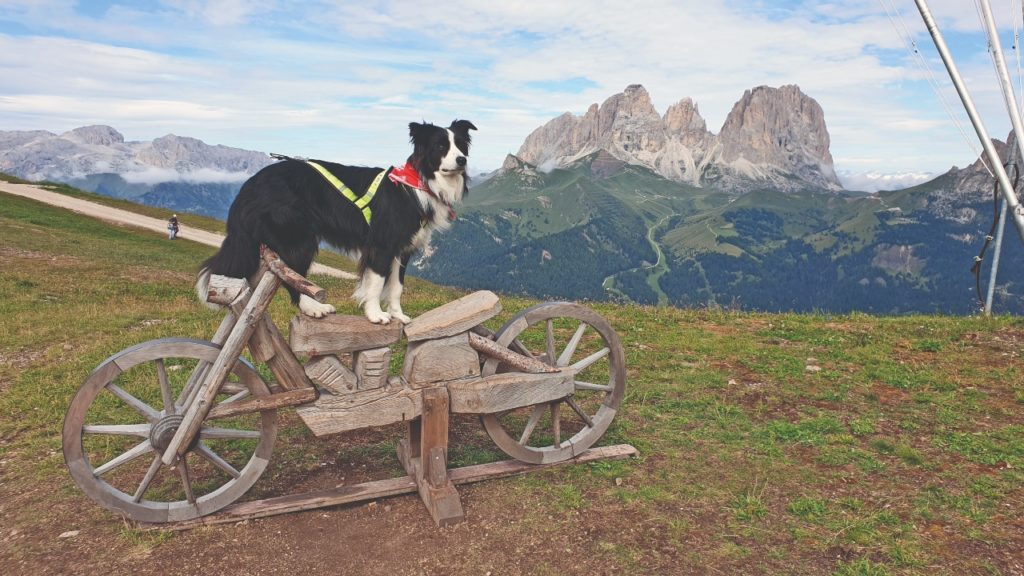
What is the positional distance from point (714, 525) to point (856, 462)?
2.55 meters

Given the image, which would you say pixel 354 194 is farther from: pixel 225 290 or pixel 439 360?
pixel 439 360

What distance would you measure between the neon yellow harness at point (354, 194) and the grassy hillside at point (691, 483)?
329cm

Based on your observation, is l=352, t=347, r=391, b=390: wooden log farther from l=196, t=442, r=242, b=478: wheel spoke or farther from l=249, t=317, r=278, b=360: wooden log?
l=196, t=442, r=242, b=478: wheel spoke

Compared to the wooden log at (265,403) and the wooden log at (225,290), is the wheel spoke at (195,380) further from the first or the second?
the wooden log at (225,290)

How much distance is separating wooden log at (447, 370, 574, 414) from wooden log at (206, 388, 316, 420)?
4.99 ft

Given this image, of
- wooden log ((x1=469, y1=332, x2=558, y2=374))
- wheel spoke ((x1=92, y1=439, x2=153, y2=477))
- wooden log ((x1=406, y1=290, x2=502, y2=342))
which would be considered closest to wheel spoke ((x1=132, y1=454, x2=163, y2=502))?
wheel spoke ((x1=92, y1=439, x2=153, y2=477))

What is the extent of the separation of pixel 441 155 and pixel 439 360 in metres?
2.24

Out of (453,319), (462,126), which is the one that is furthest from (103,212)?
(453,319)

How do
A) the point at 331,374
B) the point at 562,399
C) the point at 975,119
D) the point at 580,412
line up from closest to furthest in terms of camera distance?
the point at 331,374
the point at 562,399
the point at 580,412
the point at 975,119

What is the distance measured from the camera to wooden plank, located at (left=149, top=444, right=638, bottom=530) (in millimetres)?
6172

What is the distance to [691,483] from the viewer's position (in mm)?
6941

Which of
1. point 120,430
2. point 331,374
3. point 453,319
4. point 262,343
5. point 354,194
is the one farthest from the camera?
point 453,319

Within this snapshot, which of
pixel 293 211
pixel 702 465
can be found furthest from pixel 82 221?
pixel 702 465

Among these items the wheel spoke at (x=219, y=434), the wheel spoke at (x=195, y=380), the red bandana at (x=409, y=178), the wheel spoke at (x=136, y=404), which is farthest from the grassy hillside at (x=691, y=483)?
the red bandana at (x=409, y=178)
